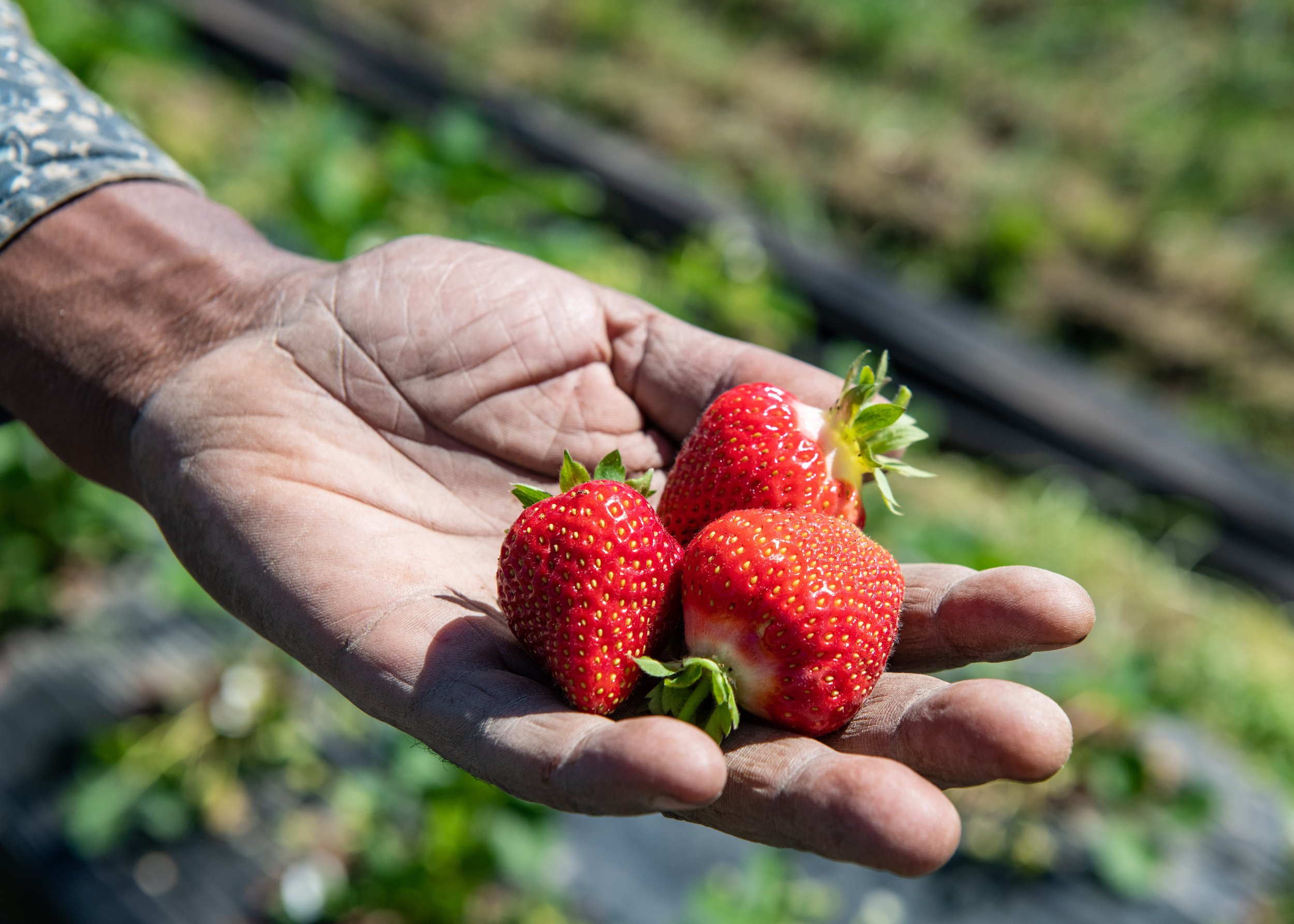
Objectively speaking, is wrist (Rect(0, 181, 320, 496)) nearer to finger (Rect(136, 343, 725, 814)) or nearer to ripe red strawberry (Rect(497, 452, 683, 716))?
finger (Rect(136, 343, 725, 814))

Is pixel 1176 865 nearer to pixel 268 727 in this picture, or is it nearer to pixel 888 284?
pixel 268 727

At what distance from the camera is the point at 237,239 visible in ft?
6.36

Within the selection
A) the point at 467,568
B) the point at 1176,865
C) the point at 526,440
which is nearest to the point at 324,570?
the point at 467,568

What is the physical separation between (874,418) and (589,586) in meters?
0.52

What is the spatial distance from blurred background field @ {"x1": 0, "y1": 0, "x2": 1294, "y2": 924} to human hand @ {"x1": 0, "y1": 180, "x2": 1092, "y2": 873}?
798 mm

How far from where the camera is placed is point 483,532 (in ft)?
5.61

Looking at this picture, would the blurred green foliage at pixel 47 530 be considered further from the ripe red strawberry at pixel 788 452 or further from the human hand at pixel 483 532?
the ripe red strawberry at pixel 788 452

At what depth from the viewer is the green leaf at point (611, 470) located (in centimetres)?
147

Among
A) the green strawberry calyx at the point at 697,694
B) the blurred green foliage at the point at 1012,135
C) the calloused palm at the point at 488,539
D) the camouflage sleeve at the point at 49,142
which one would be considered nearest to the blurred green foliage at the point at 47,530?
the camouflage sleeve at the point at 49,142

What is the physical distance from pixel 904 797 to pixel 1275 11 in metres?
5.92

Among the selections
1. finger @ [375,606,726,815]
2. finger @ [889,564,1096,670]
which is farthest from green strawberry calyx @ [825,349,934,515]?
finger @ [375,606,726,815]

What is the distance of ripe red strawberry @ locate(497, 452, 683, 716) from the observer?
1324 millimetres

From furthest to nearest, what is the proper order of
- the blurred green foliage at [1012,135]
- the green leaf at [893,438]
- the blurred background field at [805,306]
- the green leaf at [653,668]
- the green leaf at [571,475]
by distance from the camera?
1. the blurred green foliage at [1012,135]
2. the blurred background field at [805,306]
3. the green leaf at [893,438]
4. the green leaf at [571,475]
5. the green leaf at [653,668]

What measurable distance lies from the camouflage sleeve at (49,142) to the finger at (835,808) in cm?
149
